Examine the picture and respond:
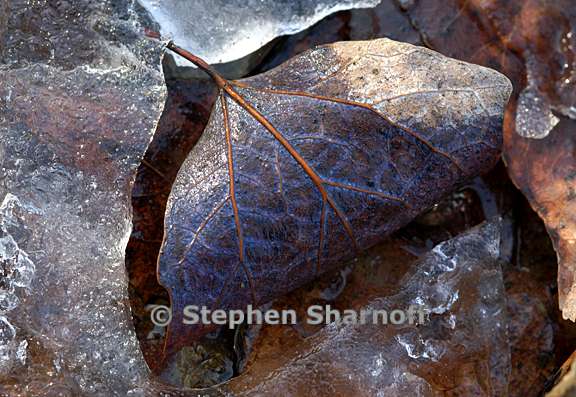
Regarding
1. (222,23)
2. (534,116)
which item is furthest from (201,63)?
(534,116)

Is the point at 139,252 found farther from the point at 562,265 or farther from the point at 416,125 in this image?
the point at 562,265

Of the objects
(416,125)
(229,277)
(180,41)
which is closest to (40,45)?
(180,41)

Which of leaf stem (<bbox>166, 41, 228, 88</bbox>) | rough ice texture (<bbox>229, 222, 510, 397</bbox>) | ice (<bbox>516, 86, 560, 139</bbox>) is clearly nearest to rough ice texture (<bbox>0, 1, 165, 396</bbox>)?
leaf stem (<bbox>166, 41, 228, 88</bbox>)

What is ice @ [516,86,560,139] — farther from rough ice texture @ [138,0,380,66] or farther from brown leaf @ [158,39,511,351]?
rough ice texture @ [138,0,380,66]

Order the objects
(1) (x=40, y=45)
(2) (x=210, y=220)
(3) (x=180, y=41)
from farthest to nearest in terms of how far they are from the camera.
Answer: (3) (x=180, y=41) < (1) (x=40, y=45) < (2) (x=210, y=220)

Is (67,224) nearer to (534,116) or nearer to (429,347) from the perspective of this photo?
(429,347)

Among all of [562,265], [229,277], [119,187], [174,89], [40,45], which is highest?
[40,45]
